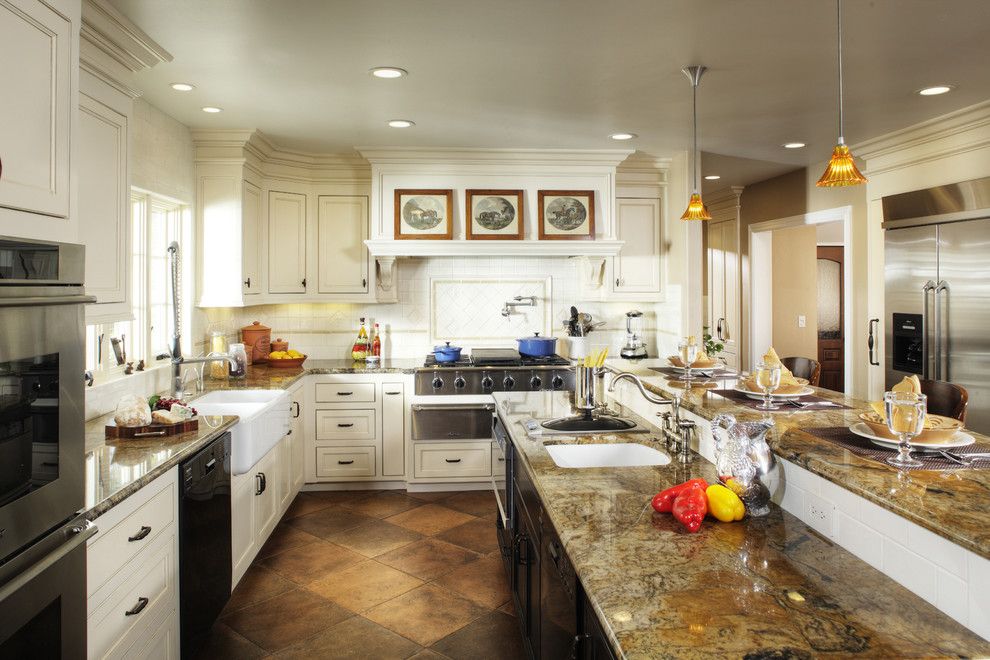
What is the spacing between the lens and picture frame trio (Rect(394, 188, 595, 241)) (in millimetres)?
4938

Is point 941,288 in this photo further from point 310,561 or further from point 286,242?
point 286,242

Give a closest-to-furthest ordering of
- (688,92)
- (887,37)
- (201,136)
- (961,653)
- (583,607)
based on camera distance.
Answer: (961,653) < (583,607) < (887,37) < (688,92) < (201,136)

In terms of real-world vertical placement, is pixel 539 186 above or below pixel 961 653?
above

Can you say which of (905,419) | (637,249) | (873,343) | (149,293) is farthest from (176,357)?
(873,343)

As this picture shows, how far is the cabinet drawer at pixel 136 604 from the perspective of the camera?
186 centimetres

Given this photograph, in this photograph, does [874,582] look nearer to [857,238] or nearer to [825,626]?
[825,626]

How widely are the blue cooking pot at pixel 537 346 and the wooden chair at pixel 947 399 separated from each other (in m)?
2.54

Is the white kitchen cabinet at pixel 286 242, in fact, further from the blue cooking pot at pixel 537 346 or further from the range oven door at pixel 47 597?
the range oven door at pixel 47 597

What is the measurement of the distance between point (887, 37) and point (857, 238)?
9.24ft

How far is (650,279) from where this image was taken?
5324 millimetres

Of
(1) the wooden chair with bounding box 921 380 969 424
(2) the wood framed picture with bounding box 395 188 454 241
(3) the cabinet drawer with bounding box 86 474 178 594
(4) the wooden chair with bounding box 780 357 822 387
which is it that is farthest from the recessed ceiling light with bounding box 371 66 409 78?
(1) the wooden chair with bounding box 921 380 969 424

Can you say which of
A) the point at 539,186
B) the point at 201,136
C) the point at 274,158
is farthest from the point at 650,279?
the point at 201,136

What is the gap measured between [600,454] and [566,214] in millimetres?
2848

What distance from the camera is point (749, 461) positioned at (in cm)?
171
